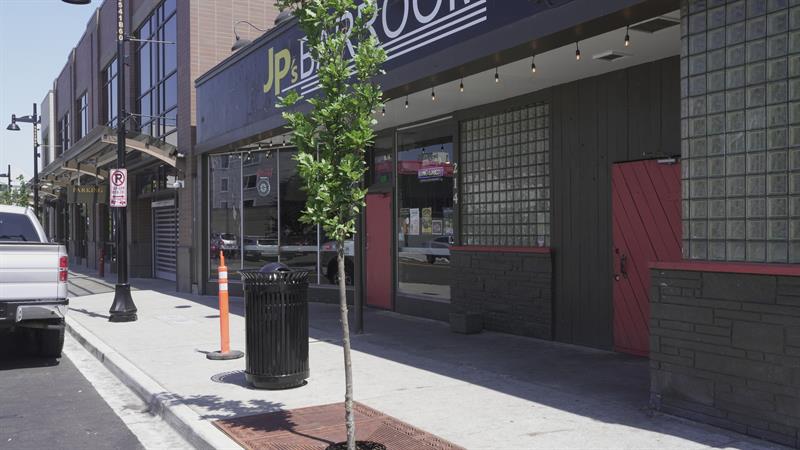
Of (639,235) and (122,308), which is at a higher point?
(639,235)

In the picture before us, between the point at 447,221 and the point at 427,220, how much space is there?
517 millimetres

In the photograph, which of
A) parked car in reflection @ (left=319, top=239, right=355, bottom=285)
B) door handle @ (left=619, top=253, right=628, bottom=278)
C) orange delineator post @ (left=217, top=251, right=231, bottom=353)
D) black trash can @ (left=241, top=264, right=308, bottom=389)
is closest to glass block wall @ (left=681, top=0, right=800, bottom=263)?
door handle @ (left=619, top=253, right=628, bottom=278)

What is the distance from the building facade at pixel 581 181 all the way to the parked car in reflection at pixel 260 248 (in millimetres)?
71

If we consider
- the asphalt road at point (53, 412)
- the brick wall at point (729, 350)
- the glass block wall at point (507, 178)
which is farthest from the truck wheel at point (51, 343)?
the brick wall at point (729, 350)

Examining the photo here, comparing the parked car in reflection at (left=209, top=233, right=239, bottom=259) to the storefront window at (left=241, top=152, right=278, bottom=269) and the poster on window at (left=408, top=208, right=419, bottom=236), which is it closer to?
the storefront window at (left=241, top=152, right=278, bottom=269)

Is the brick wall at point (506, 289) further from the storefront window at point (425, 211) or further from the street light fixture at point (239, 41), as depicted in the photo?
the street light fixture at point (239, 41)

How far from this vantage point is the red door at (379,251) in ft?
41.5

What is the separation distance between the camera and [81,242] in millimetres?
34250

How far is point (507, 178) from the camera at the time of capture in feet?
32.7

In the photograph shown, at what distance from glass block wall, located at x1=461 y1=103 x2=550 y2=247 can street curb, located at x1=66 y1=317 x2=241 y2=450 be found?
5306 mm

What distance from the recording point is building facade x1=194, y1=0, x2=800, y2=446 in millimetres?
4836

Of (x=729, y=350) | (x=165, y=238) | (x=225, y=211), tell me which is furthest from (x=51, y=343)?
(x=165, y=238)

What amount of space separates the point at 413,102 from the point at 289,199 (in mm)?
6039

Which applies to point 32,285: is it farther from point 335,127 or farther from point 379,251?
point 379,251
